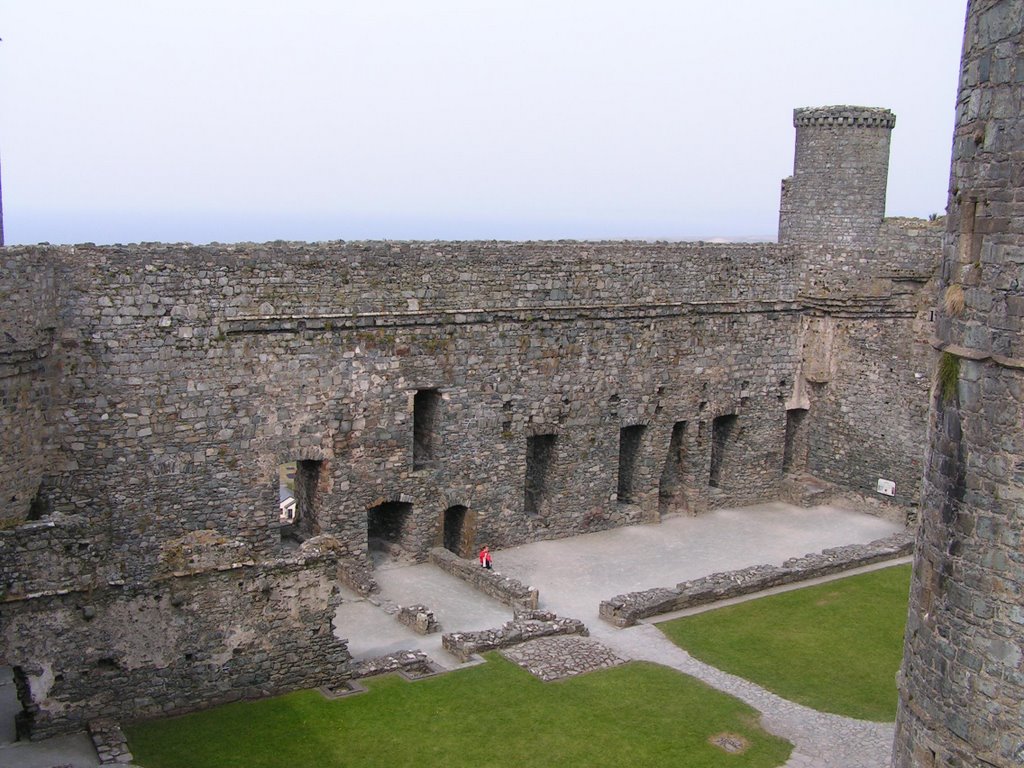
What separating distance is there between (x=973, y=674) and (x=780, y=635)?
10129mm

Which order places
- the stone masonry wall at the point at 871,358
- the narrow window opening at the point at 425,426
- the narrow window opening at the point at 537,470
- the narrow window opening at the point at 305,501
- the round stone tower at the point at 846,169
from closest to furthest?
the narrow window opening at the point at 305,501
the narrow window opening at the point at 425,426
the narrow window opening at the point at 537,470
the stone masonry wall at the point at 871,358
the round stone tower at the point at 846,169

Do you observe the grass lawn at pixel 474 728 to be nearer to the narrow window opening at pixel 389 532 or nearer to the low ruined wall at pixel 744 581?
the low ruined wall at pixel 744 581

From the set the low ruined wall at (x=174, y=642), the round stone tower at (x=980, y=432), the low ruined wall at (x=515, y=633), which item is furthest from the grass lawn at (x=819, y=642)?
the round stone tower at (x=980, y=432)

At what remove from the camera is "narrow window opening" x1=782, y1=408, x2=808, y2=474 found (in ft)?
89.6

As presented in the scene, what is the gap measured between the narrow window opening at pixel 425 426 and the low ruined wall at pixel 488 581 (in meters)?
1.79

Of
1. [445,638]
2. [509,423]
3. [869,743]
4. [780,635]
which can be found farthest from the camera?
[509,423]

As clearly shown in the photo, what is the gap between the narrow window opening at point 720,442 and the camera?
2630cm

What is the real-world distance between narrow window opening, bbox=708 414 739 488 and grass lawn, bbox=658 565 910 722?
18.2 ft

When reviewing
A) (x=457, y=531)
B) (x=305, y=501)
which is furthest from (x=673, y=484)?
(x=305, y=501)

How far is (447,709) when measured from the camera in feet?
50.9

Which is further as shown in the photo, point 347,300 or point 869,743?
point 347,300

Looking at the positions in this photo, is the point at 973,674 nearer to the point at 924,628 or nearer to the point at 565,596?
the point at 924,628

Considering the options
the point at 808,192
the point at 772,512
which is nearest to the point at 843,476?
the point at 772,512

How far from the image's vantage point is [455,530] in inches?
893
